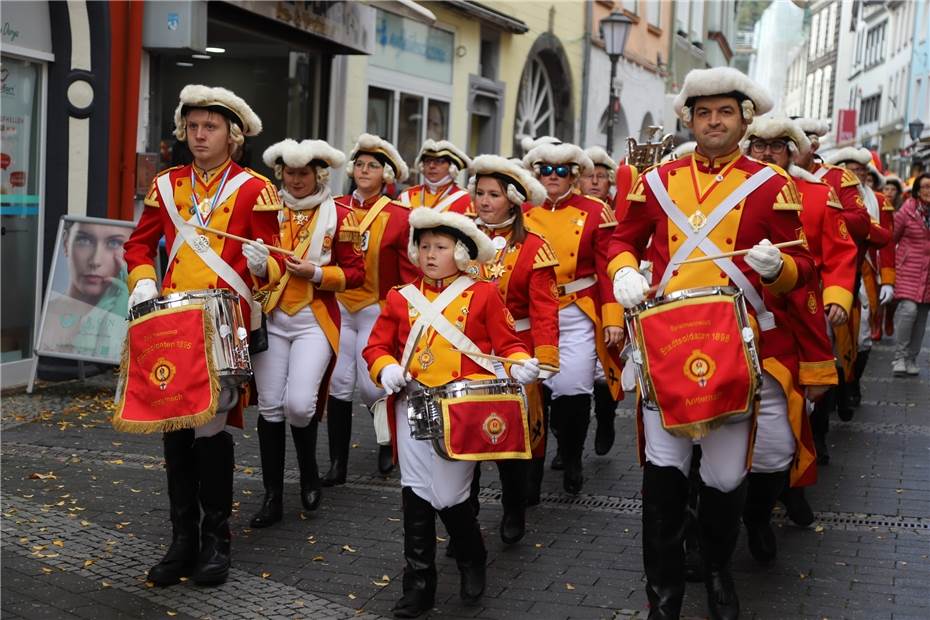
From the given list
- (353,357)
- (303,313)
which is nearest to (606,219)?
(353,357)

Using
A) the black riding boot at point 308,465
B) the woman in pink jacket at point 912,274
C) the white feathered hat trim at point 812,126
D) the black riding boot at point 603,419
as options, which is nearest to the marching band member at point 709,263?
the black riding boot at point 308,465

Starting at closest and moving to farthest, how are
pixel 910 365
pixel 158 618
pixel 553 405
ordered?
pixel 158 618 → pixel 553 405 → pixel 910 365

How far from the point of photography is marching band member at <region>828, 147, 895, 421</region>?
34.3 feet

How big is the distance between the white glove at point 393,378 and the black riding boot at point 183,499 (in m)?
1.01

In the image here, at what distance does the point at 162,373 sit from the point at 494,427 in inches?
52.2

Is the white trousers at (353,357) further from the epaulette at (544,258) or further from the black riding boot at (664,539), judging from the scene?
the black riding boot at (664,539)

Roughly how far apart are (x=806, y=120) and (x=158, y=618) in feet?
18.4

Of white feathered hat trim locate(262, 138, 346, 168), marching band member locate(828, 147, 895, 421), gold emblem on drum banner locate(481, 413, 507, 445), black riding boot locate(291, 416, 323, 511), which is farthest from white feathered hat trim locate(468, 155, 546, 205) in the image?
marching band member locate(828, 147, 895, 421)

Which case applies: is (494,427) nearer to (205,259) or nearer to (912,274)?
(205,259)

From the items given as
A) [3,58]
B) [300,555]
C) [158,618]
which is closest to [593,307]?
[300,555]

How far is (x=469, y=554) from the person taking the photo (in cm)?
563

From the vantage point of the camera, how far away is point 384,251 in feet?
26.9

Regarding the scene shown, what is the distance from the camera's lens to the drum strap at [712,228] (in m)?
5.35

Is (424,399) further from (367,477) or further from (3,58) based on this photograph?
(3,58)
